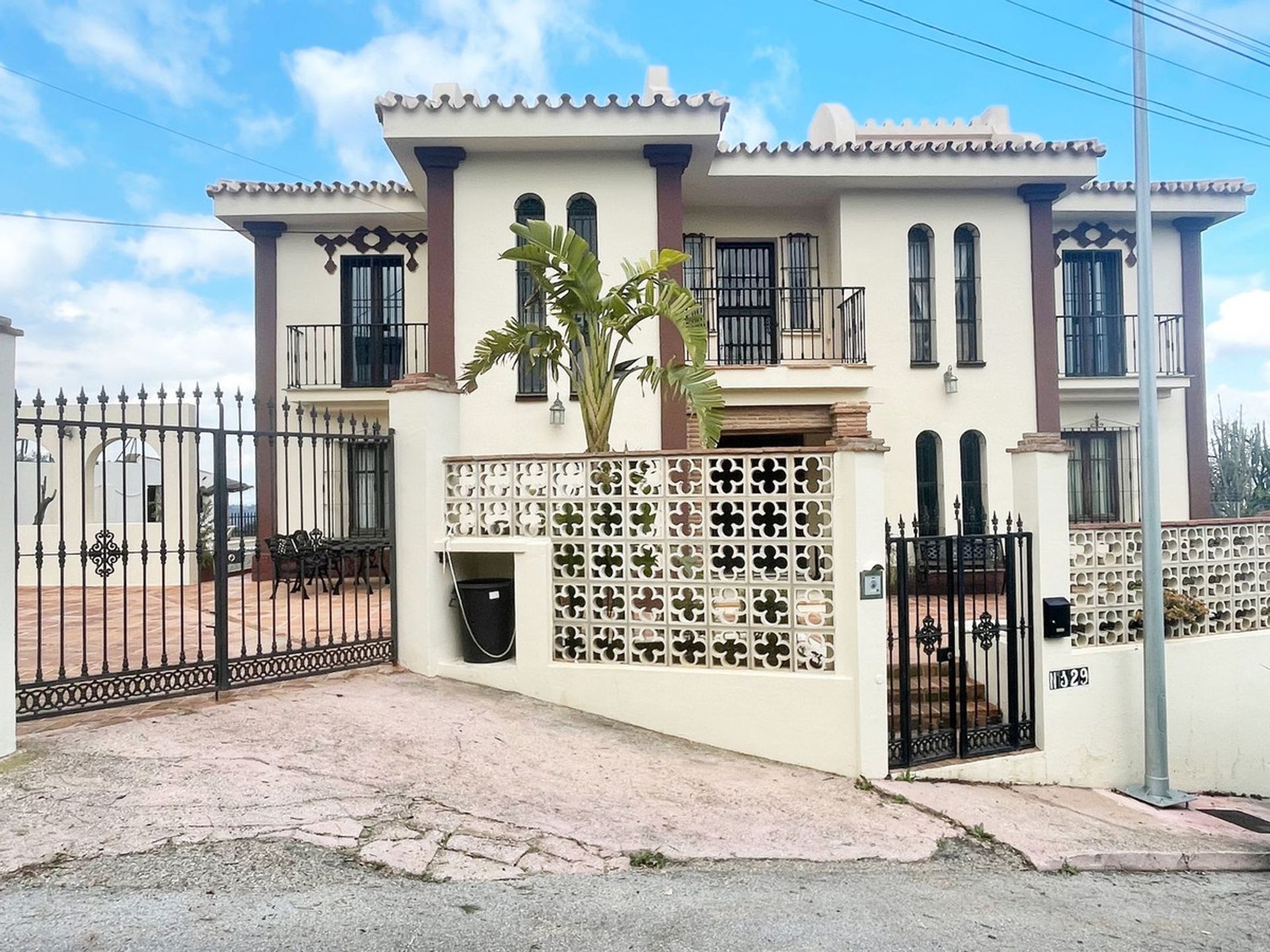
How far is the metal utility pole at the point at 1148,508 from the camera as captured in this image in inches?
250

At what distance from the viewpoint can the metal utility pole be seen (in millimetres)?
6355

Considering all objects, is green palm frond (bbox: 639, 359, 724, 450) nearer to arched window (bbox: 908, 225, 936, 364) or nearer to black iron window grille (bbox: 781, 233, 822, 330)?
black iron window grille (bbox: 781, 233, 822, 330)

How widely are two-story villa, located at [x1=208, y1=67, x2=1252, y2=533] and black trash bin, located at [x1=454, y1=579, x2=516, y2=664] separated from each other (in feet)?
15.1

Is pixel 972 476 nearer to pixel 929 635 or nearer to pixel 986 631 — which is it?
pixel 986 631

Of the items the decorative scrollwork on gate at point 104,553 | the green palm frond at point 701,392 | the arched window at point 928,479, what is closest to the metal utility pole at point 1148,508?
the green palm frond at point 701,392

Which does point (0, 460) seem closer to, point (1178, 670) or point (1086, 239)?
point (1178, 670)

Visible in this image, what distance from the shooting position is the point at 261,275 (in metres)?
12.9

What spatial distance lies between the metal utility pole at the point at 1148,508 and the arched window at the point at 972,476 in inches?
221

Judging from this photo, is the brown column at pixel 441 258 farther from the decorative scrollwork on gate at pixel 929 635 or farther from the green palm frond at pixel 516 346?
the decorative scrollwork on gate at pixel 929 635

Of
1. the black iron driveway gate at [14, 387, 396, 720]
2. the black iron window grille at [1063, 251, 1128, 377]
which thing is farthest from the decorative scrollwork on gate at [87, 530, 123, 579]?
the black iron window grille at [1063, 251, 1128, 377]

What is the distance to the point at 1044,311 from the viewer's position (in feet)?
40.9

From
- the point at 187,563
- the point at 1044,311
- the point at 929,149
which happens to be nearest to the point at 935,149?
the point at 929,149

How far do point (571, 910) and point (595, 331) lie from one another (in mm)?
4881

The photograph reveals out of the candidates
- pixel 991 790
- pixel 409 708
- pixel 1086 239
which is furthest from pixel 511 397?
pixel 1086 239
